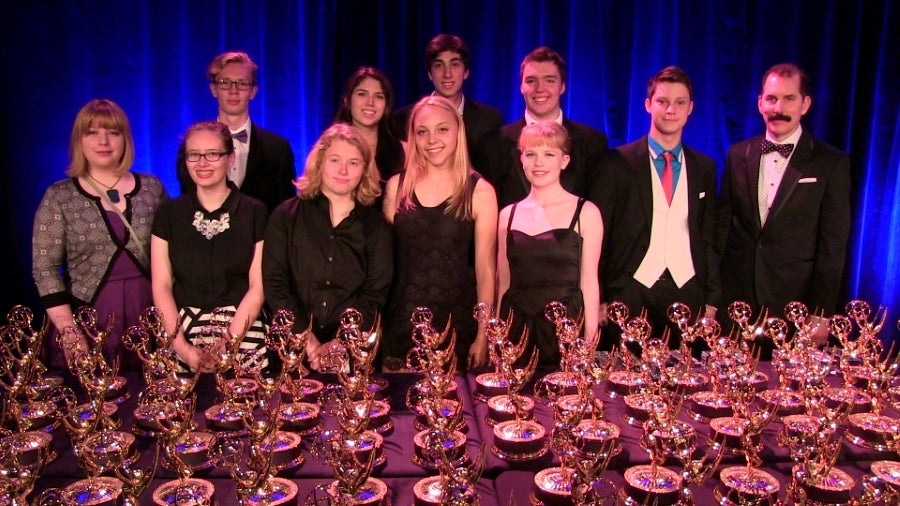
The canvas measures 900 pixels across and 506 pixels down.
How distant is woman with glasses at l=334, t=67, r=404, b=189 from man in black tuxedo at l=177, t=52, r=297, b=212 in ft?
1.54

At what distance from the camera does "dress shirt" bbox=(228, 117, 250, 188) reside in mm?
3699

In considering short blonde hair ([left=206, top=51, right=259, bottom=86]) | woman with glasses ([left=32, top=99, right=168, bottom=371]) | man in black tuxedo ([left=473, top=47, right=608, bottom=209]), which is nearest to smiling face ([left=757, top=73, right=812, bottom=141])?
man in black tuxedo ([left=473, top=47, right=608, bottom=209])

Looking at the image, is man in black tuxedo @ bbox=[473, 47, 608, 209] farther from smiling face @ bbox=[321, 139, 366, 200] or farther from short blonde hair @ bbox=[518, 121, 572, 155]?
smiling face @ bbox=[321, 139, 366, 200]

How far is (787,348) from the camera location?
2152 mm

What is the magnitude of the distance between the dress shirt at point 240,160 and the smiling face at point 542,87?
1.42m

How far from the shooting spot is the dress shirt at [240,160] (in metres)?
3.70

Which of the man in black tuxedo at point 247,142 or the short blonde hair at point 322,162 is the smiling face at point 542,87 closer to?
the short blonde hair at point 322,162

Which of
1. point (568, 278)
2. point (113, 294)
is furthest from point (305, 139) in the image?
point (568, 278)

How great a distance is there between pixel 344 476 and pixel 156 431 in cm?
64

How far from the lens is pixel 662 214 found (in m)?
3.39

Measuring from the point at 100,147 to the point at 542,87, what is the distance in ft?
6.56

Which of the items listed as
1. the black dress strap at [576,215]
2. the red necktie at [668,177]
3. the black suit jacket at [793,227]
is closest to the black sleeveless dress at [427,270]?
the black dress strap at [576,215]

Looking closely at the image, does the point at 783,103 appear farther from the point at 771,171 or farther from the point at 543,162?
the point at 543,162

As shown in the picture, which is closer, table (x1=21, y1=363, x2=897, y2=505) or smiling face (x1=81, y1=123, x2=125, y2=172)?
table (x1=21, y1=363, x2=897, y2=505)
